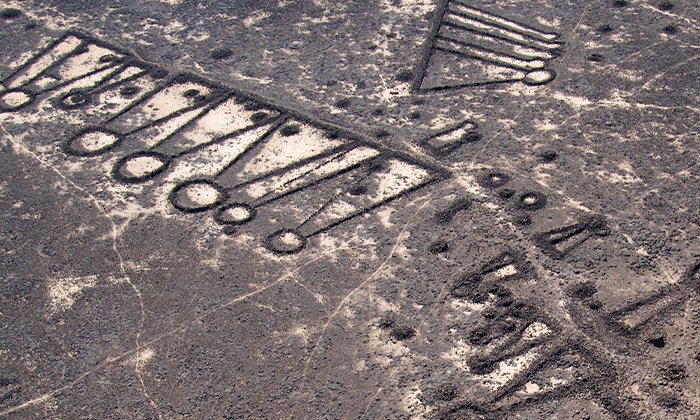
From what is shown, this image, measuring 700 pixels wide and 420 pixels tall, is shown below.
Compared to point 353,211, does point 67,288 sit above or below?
below

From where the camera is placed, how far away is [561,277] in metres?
8.66


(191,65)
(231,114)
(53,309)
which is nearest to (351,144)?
(231,114)

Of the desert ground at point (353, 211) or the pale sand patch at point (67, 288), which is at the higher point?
the desert ground at point (353, 211)

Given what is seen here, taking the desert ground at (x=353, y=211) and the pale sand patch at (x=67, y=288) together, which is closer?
the desert ground at (x=353, y=211)

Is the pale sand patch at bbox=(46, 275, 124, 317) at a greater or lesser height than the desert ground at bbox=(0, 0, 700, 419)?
lesser

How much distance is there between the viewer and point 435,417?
759cm

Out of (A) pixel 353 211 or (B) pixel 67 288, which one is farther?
(A) pixel 353 211

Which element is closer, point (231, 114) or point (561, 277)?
point (561, 277)

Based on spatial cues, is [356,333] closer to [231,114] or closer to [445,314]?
[445,314]

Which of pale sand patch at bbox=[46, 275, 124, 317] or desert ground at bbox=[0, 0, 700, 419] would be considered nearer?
desert ground at bbox=[0, 0, 700, 419]

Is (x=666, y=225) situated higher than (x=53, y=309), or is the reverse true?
(x=666, y=225)

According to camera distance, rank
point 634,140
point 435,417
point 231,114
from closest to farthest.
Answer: point 435,417 → point 634,140 → point 231,114

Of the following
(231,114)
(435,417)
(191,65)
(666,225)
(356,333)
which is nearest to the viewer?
(435,417)

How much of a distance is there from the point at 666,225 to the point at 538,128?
6.21ft
